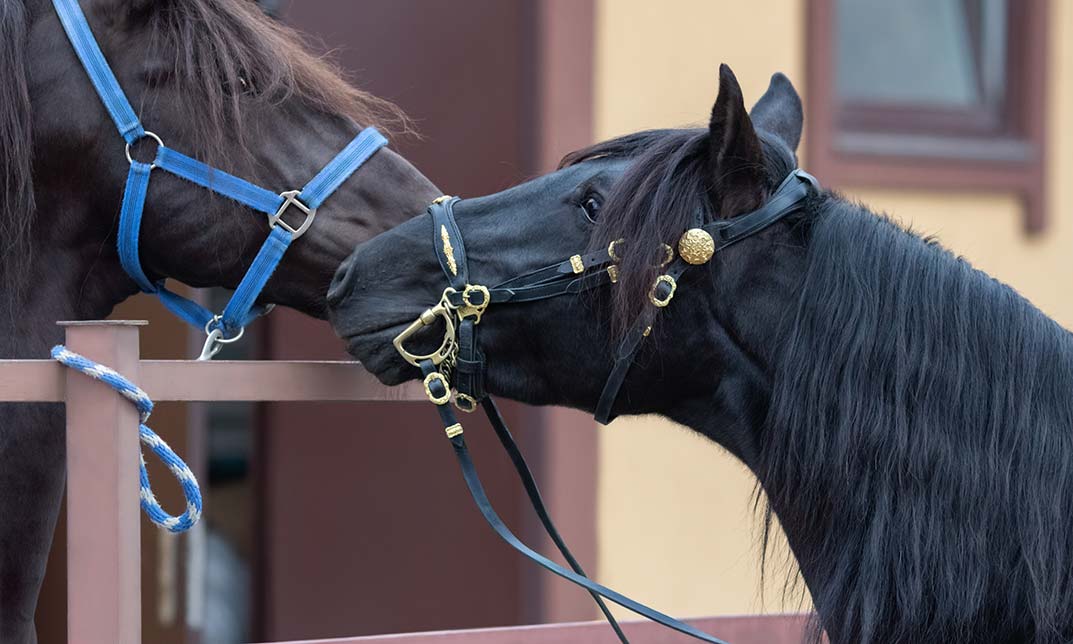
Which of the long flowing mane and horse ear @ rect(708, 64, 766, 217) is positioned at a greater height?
horse ear @ rect(708, 64, 766, 217)

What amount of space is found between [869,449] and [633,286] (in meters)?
0.32

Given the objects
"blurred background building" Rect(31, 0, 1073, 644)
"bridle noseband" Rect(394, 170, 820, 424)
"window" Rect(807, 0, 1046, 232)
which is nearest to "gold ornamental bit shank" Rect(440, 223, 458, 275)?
"bridle noseband" Rect(394, 170, 820, 424)

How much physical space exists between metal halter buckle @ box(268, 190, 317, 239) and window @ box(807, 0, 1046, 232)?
1747mm

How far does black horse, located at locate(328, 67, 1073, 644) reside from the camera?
4.39 ft

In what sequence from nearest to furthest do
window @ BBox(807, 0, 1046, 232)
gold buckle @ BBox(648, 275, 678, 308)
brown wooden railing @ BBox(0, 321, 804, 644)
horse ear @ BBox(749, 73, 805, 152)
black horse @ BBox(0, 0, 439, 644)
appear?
brown wooden railing @ BBox(0, 321, 804, 644) < gold buckle @ BBox(648, 275, 678, 308) < black horse @ BBox(0, 0, 439, 644) < horse ear @ BBox(749, 73, 805, 152) < window @ BBox(807, 0, 1046, 232)

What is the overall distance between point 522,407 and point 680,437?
40cm

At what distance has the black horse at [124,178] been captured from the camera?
60.2 inches

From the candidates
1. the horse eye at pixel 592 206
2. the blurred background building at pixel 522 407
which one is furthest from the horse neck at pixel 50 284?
the blurred background building at pixel 522 407

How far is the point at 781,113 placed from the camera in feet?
5.42

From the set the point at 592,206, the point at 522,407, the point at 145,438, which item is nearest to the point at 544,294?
the point at 592,206

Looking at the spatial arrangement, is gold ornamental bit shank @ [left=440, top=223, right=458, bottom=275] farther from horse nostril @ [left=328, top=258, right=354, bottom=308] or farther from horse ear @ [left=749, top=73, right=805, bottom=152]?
horse ear @ [left=749, top=73, right=805, bottom=152]

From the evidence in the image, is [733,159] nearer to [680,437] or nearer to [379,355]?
[379,355]

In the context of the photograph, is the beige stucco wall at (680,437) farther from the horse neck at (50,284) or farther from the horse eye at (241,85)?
the horse neck at (50,284)

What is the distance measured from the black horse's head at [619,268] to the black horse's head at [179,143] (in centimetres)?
13
